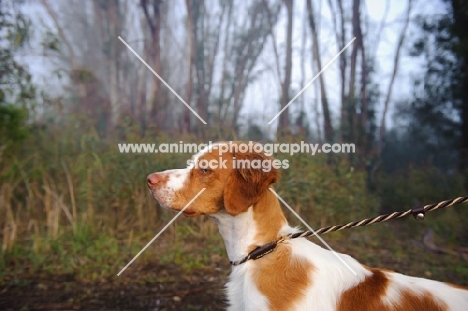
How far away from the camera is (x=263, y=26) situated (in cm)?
748

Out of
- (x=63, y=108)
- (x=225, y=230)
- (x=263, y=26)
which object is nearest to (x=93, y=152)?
(x=63, y=108)

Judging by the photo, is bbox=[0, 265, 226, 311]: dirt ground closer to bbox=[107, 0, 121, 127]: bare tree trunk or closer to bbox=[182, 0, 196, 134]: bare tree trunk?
bbox=[182, 0, 196, 134]: bare tree trunk

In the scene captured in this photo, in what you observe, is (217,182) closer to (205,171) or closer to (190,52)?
(205,171)

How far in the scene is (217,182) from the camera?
270 centimetres

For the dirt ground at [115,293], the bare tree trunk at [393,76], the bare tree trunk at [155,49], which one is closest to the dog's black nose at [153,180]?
the dirt ground at [115,293]

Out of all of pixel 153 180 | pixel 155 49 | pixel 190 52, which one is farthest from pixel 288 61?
pixel 153 180

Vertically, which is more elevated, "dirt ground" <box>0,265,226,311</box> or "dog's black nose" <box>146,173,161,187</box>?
"dog's black nose" <box>146,173,161,187</box>

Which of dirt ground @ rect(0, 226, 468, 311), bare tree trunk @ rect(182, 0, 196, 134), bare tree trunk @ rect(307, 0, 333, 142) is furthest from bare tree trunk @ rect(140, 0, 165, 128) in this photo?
dirt ground @ rect(0, 226, 468, 311)

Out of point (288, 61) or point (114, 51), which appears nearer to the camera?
point (288, 61)

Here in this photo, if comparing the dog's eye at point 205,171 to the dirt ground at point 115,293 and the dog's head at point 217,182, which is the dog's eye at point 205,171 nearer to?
the dog's head at point 217,182

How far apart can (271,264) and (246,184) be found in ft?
1.69

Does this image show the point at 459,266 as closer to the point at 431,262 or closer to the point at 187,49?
the point at 431,262

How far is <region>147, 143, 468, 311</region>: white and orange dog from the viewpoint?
2.20 m

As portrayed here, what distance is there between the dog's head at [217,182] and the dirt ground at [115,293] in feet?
5.75
